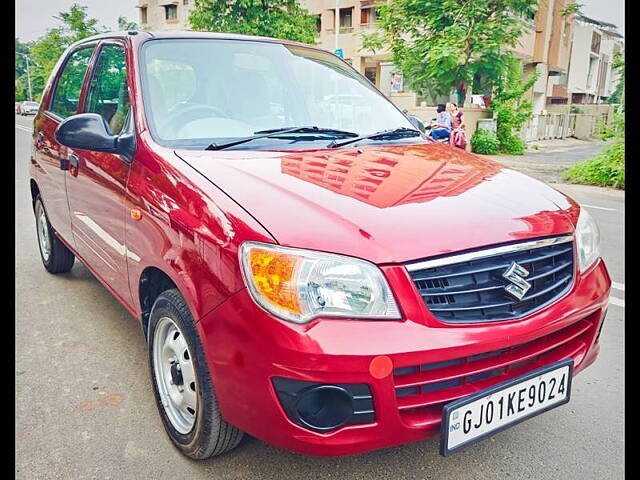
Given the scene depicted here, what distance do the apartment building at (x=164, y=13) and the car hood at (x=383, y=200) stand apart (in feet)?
139

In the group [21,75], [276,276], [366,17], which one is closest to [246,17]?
[276,276]

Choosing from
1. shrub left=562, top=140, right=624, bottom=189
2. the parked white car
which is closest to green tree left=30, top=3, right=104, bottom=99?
the parked white car

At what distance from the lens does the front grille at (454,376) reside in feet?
5.52

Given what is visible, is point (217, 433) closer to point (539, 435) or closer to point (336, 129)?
point (539, 435)

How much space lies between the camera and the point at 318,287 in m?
1.67

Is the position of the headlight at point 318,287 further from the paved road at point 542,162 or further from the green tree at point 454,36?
the green tree at point 454,36

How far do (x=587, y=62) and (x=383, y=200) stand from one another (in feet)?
175

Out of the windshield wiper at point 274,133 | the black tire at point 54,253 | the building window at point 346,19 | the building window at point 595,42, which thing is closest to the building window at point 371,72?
the building window at point 346,19

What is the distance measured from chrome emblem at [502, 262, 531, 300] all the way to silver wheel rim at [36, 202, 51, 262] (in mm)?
3749

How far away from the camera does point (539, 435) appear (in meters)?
2.44

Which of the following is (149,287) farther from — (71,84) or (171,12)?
(171,12)

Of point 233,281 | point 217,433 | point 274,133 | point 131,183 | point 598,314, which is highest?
point 274,133

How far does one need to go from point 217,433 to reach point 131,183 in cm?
116

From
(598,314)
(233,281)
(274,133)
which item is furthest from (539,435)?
(274,133)
